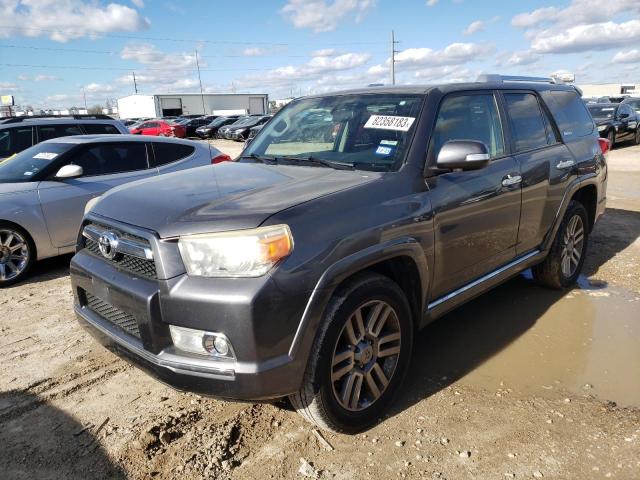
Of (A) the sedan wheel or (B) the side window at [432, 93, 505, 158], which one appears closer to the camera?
(B) the side window at [432, 93, 505, 158]

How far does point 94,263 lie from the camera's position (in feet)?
9.37

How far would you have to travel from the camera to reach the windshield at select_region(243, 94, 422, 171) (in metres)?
3.19

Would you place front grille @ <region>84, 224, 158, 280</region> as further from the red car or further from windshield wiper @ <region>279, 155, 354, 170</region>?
the red car

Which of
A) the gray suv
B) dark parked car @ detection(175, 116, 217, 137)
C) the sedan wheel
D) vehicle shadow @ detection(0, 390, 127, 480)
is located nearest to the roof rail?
the gray suv

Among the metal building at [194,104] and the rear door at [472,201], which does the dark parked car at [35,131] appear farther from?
the metal building at [194,104]

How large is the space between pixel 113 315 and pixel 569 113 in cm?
443

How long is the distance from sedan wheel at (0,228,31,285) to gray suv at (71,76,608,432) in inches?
116

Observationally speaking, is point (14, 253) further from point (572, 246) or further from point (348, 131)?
point (572, 246)

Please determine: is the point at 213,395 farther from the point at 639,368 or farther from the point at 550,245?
the point at 550,245

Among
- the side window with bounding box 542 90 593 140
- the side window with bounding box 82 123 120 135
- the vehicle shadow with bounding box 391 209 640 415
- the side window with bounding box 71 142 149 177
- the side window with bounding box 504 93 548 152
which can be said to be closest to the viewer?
the vehicle shadow with bounding box 391 209 640 415

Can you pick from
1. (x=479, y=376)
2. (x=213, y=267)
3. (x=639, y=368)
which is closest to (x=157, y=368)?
(x=213, y=267)

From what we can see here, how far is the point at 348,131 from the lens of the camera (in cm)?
349

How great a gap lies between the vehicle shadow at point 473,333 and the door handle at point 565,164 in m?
1.23

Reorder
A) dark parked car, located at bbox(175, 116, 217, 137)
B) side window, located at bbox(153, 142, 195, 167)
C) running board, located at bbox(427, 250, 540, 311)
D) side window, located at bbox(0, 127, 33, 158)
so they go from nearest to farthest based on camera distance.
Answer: running board, located at bbox(427, 250, 540, 311) → side window, located at bbox(153, 142, 195, 167) → side window, located at bbox(0, 127, 33, 158) → dark parked car, located at bbox(175, 116, 217, 137)
